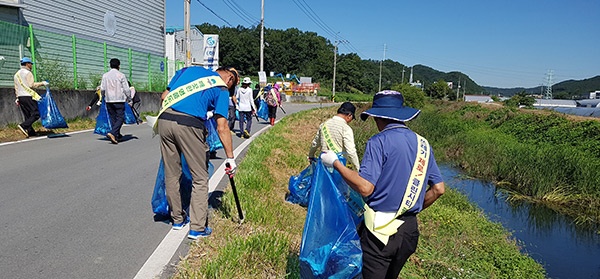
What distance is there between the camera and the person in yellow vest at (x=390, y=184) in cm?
253

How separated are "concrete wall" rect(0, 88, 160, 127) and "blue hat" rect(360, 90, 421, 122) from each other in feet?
32.1

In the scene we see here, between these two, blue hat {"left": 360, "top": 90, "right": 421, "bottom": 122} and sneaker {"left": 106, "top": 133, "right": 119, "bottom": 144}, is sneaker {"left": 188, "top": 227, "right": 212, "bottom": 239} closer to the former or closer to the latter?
blue hat {"left": 360, "top": 90, "right": 421, "bottom": 122}

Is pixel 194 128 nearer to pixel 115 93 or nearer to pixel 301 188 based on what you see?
pixel 301 188

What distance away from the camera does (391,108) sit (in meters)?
2.70

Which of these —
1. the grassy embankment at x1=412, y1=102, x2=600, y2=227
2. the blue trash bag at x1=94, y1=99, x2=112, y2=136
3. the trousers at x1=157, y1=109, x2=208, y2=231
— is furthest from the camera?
the grassy embankment at x1=412, y1=102, x2=600, y2=227

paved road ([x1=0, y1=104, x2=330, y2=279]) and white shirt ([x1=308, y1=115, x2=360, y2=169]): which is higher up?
white shirt ([x1=308, y1=115, x2=360, y2=169])

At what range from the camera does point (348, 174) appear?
2523 mm

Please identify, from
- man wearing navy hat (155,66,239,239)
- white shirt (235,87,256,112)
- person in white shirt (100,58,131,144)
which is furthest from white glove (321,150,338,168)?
white shirt (235,87,256,112)

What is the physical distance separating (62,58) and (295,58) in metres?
89.8

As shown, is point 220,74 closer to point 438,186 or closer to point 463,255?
point 438,186

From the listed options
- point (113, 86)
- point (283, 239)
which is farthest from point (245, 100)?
point (283, 239)

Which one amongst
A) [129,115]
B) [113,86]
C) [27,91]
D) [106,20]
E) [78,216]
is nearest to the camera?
[78,216]

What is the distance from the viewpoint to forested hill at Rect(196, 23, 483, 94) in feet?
283

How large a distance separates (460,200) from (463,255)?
3550mm
